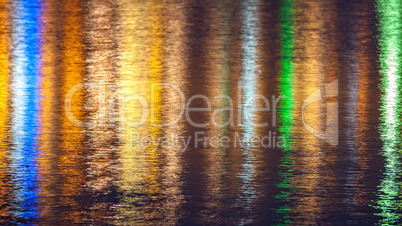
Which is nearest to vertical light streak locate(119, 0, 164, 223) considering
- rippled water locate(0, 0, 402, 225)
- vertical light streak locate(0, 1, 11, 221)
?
rippled water locate(0, 0, 402, 225)

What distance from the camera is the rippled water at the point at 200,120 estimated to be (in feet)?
20.9

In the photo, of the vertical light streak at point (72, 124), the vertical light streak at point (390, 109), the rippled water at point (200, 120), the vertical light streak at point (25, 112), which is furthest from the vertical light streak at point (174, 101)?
the vertical light streak at point (390, 109)

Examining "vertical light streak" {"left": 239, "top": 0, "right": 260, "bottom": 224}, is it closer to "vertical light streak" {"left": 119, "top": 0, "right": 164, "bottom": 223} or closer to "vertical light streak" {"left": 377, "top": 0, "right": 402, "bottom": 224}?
"vertical light streak" {"left": 119, "top": 0, "right": 164, "bottom": 223}

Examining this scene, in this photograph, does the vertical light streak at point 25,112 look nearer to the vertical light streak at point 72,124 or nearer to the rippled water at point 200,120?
the rippled water at point 200,120

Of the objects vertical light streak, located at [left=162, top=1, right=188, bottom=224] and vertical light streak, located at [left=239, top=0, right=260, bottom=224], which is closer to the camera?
vertical light streak, located at [left=162, top=1, right=188, bottom=224]

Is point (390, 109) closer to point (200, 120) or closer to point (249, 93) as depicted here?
point (249, 93)

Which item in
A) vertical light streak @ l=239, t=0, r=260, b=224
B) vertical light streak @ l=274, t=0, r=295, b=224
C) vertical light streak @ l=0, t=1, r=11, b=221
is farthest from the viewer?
vertical light streak @ l=239, t=0, r=260, b=224

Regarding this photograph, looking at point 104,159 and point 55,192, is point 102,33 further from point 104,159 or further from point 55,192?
point 55,192

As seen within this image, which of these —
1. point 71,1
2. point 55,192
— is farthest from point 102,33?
point 55,192

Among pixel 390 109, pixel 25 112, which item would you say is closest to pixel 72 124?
pixel 25 112

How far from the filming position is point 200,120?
9344mm

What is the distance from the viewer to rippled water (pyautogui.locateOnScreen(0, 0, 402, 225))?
6.36m

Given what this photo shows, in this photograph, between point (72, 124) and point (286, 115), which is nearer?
point (72, 124)

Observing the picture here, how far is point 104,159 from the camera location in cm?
Answer: 764
